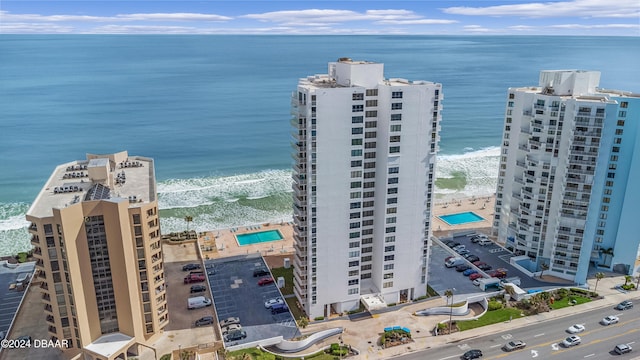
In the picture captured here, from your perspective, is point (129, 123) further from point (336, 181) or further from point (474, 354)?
point (474, 354)

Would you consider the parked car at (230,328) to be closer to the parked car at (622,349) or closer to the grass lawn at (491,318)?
the grass lawn at (491,318)

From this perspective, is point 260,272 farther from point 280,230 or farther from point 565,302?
point 565,302

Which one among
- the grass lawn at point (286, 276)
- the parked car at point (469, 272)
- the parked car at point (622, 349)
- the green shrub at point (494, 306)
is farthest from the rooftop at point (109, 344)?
the parked car at point (622, 349)

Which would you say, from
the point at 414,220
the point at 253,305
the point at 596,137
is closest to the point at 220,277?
the point at 253,305

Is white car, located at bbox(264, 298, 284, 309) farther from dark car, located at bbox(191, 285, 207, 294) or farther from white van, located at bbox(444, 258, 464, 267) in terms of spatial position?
white van, located at bbox(444, 258, 464, 267)

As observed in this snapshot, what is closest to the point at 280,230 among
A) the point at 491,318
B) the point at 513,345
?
the point at 491,318

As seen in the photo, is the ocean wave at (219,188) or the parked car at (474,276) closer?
the parked car at (474,276)
